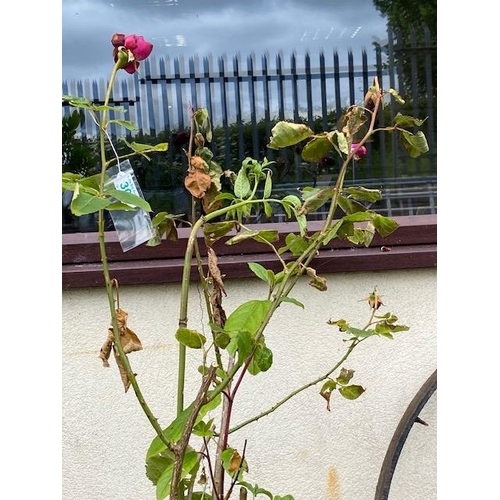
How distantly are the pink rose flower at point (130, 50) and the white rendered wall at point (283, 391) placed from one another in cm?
88

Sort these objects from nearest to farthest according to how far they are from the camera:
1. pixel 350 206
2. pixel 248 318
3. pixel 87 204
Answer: pixel 87 204 → pixel 248 318 → pixel 350 206

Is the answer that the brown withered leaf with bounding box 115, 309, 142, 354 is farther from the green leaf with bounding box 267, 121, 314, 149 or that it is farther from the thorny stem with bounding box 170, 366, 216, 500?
the green leaf with bounding box 267, 121, 314, 149

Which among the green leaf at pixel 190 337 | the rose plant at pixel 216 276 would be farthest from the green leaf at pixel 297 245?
the green leaf at pixel 190 337

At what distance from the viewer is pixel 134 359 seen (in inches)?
91.2

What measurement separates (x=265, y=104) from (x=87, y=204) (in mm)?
1417

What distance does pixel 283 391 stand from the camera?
2.37 meters

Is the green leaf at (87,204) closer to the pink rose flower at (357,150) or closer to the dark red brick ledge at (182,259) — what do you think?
the pink rose flower at (357,150)

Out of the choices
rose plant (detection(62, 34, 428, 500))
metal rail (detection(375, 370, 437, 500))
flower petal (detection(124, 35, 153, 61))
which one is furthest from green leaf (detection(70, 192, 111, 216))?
metal rail (detection(375, 370, 437, 500))

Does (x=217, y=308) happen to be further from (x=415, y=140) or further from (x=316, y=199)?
(x=415, y=140)

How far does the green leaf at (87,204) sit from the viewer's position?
1.33 metres

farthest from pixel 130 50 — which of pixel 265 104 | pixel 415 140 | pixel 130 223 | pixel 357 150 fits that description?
pixel 265 104

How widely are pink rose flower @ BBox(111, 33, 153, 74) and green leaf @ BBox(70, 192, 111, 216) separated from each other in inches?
12.9

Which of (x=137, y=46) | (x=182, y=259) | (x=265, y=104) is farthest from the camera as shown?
(x=265, y=104)
